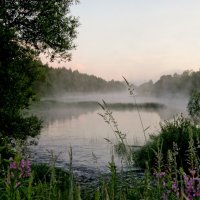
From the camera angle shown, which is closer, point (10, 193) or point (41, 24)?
point (10, 193)

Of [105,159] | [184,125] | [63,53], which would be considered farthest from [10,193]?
[105,159]

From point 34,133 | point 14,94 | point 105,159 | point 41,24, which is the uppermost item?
point 41,24

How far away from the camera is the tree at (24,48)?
1978cm

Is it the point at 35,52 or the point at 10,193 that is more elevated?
the point at 35,52

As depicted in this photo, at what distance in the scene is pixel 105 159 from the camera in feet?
85.5

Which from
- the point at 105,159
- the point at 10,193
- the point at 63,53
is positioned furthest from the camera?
the point at 105,159

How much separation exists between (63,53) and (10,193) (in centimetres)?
2008

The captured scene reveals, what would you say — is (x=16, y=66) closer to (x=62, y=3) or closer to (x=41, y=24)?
(x=41, y=24)

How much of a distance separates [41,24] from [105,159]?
9.26 m

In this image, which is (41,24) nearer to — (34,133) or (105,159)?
(34,133)

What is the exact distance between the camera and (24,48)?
21.4m

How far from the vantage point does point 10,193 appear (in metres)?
2.79

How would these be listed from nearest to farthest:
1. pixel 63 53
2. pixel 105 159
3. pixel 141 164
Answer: pixel 141 164 < pixel 63 53 < pixel 105 159

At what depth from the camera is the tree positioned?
19.8 meters
